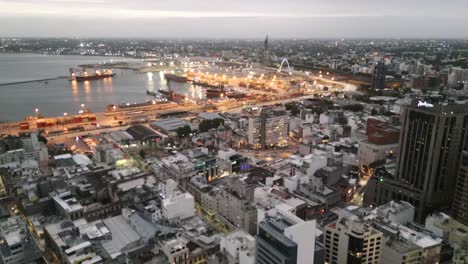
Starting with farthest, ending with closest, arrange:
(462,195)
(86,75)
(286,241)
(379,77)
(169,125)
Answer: (86,75) < (379,77) < (169,125) < (462,195) < (286,241)

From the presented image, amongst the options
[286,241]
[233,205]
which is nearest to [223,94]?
[233,205]

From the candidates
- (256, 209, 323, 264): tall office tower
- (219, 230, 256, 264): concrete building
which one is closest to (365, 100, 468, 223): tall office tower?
(219, 230, 256, 264): concrete building

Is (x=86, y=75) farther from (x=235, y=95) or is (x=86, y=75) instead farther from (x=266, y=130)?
(x=266, y=130)

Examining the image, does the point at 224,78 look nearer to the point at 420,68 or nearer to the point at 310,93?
the point at 310,93

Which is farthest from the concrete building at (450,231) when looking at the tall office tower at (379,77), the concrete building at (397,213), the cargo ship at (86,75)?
the cargo ship at (86,75)

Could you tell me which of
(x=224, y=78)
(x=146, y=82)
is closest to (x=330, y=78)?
(x=224, y=78)

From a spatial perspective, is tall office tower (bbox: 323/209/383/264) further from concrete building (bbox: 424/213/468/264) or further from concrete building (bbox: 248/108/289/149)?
concrete building (bbox: 248/108/289/149)
